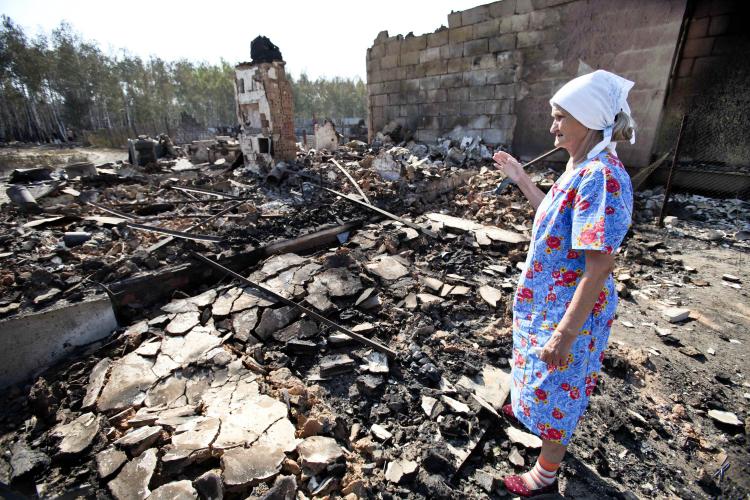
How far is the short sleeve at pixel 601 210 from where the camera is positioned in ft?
4.18

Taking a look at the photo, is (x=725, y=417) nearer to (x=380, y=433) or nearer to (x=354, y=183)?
(x=380, y=433)

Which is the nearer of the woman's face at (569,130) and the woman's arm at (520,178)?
the woman's face at (569,130)

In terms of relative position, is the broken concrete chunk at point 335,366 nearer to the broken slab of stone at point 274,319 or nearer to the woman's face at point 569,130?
the broken slab of stone at point 274,319

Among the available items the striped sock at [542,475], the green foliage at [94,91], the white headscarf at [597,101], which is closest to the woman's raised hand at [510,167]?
the white headscarf at [597,101]

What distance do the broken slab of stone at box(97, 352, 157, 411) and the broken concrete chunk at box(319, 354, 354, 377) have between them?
1335mm

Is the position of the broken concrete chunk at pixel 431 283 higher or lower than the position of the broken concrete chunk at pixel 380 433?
higher

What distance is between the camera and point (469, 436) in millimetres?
2215

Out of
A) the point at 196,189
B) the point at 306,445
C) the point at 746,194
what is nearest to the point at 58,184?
the point at 196,189

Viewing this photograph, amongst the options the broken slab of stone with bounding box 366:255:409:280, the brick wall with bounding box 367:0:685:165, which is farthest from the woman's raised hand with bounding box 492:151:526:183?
the brick wall with bounding box 367:0:685:165

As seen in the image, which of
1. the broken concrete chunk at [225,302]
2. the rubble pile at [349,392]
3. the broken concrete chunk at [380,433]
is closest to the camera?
the rubble pile at [349,392]

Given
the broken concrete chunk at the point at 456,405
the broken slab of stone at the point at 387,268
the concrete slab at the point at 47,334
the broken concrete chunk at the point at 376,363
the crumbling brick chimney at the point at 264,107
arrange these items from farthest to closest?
the crumbling brick chimney at the point at 264,107
the broken slab of stone at the point at 387,268
the concrete slab at the point at 47,334
the broken concrete chunk at the point at 376,363
the broken concrete chunk at the point at 456,405

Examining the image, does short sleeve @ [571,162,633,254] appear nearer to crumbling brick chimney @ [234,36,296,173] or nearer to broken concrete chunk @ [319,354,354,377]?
broken concrete chunk @ [319,354,354,377]

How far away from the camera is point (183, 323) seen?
10.7 feet

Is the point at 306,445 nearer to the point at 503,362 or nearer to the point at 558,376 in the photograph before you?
the point at 558,376
